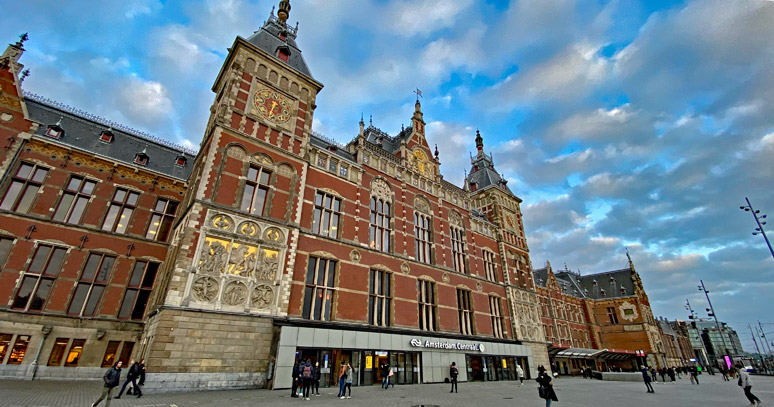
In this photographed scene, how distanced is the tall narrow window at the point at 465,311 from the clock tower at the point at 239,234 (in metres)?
15.8

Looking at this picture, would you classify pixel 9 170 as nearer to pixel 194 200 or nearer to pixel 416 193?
pixel 194 200

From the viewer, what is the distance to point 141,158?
940 inches

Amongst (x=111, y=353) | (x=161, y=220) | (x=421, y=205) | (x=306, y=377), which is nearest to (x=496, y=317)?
(x=421, y=205)

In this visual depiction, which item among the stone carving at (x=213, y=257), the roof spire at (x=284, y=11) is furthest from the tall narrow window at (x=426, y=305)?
the roof spire at (x=284, y=11)

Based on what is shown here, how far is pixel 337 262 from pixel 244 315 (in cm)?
672

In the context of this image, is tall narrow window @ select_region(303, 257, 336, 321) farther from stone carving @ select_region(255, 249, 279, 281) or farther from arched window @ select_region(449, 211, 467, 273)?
arched window @ select_region(449, 211, 467, 273)

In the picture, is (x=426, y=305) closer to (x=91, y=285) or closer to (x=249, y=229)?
(x=249, y=229)

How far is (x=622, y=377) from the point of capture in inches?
1236

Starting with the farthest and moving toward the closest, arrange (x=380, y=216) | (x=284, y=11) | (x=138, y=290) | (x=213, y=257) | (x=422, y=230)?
(x=284, y=11), (x=422, y=230), (x=380, y=216), (x=138, y=290), (x=213, y=257)

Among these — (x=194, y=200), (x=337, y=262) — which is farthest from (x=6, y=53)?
(x=337, y=262)

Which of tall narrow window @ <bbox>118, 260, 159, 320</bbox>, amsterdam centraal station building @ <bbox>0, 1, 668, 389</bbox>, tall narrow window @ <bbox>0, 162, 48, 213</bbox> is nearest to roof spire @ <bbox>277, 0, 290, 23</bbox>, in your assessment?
amsterdam centraal station building @ <bbox>0, 1, 668, 389</bbox>

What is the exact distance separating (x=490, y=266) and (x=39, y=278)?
110ft

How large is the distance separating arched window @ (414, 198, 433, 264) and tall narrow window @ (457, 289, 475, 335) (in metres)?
4.41

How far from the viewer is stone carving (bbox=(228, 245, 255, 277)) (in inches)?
691
